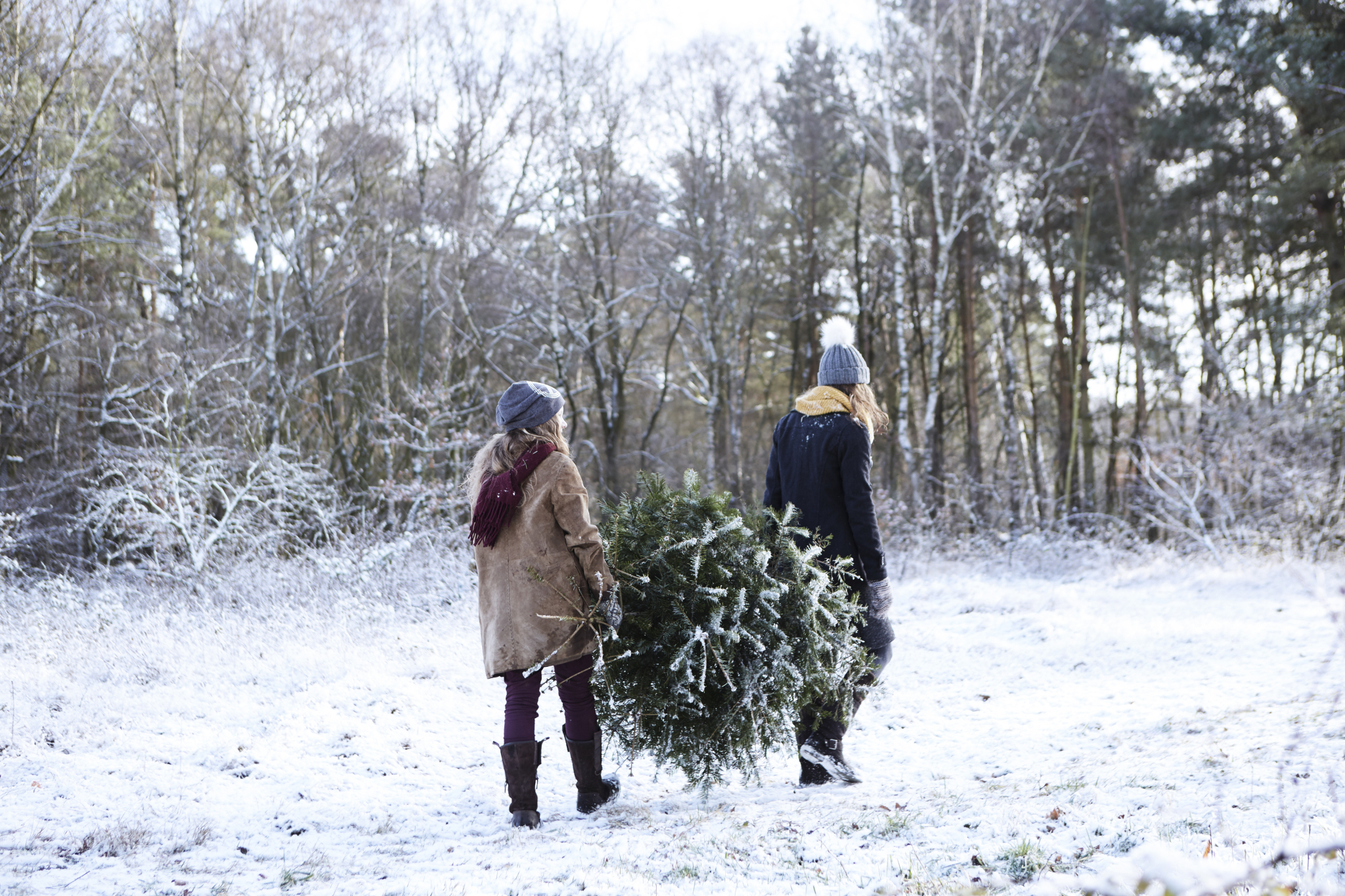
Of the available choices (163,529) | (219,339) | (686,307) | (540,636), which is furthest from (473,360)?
(540,636)

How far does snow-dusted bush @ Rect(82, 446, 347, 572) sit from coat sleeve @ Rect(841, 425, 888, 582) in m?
7.00

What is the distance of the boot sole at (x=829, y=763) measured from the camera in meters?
4.06

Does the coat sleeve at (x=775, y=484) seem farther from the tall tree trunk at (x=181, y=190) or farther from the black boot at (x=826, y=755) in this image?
the tall tree trunk at (x=181, y=190)

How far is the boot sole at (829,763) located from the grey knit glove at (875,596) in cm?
69

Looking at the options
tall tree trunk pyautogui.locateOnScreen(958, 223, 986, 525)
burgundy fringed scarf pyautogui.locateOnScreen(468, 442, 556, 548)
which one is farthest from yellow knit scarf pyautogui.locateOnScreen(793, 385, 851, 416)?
tall tree trunk pyautogui.locateOnScreen(958, 223, 986, 525)

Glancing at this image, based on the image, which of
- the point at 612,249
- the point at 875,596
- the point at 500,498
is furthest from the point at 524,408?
the point at 612,249

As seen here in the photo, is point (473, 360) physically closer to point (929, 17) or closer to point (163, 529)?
point (163, 529)

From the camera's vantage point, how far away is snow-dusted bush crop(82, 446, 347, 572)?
863cm

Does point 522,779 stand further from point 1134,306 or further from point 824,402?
point 1134,306

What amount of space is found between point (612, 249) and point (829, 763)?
12498 millimetres

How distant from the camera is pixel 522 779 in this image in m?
3.56

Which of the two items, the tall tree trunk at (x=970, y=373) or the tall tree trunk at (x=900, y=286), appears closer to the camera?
the tall tree trunk at (x=900, y=286)

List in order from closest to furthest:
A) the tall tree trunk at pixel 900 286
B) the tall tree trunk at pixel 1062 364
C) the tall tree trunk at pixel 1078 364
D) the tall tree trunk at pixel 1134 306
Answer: the tall tree trunk at pixel 900 286, the tall tree trunk at pixel 1078 364, the tall tree trunk at pixel 1134 306, the tall tree trunk at pixel 1062 364

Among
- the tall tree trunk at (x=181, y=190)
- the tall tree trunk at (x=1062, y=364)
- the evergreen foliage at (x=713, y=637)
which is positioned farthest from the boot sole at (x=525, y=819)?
the tall tree trunk at (x=1062, y=364)
